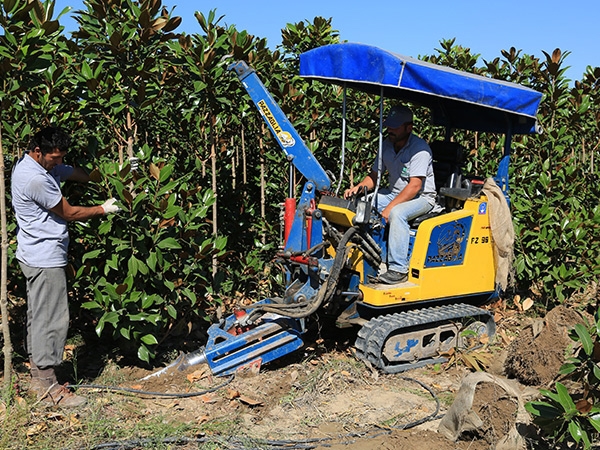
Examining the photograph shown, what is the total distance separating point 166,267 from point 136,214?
52 cm

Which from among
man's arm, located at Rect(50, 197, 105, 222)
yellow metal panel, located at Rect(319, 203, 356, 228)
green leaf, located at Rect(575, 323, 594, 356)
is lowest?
green leaf, located at Rect(575, 323, 594, 356)

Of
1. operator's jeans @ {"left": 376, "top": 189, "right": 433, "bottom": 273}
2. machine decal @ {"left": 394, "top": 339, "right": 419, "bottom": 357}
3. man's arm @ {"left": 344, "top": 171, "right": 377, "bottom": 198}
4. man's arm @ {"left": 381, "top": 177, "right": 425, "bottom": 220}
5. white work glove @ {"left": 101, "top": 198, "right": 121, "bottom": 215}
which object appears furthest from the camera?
man's arm @ {"left": 344, "top": 171, "right": 377, "bottom": 198}

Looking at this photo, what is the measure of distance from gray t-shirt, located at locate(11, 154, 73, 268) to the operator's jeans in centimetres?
287

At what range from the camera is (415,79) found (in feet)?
16.8

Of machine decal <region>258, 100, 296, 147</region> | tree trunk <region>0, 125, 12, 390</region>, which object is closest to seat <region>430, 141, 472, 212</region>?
machine decal <region>258, 100, 296, 147</region>

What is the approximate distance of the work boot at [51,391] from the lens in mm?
4691

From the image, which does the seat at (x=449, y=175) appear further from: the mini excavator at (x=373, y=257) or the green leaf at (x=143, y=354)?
the green leaf at (x=143, y=354)

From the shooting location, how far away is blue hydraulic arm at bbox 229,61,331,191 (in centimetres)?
571

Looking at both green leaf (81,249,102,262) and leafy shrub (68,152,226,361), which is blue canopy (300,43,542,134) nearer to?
leafy shrub (68,152,226,361)

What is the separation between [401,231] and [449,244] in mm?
532

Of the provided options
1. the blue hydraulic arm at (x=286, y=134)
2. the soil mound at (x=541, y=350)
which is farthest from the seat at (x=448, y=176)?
the soil mound at (x=541, y=350)

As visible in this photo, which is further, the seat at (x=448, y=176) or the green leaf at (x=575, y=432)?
the seat at (x=448, y=176)

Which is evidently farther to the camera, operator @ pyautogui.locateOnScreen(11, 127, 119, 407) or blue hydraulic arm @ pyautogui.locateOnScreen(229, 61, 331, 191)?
blue hydraulic arm @ pyautogui.locateOnScreen(229, 61, 331, 191)

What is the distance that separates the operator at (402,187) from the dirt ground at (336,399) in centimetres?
100
